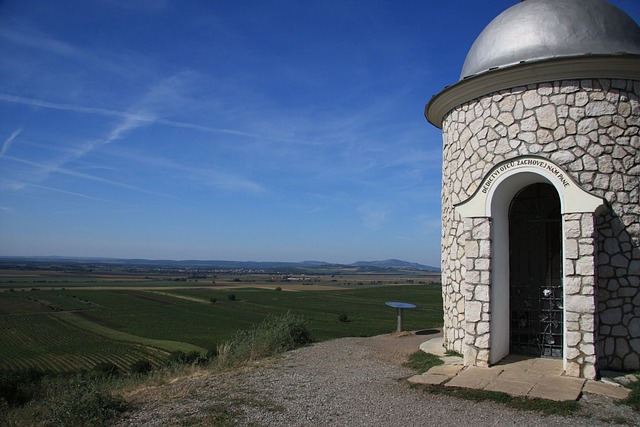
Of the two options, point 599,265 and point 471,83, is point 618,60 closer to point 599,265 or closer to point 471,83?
point 471,83

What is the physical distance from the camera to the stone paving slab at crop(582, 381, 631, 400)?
623cm

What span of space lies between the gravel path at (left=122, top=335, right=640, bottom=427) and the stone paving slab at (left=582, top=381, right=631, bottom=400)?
25 centimetres

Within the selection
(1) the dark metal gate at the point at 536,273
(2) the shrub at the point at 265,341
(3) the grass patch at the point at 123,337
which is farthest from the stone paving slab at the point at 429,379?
(3) the grass patch at the point at 123,337

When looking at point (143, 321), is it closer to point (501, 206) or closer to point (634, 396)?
point (501, 206)

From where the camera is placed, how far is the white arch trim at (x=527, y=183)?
715 centimetres

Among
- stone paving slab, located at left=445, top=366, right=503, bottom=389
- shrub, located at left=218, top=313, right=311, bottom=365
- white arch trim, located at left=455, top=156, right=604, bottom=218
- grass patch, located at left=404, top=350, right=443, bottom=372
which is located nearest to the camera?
stone paving slab, located at left=445, top=366, right=503, bottom=389

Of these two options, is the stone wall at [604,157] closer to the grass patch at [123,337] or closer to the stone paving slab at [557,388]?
the stone paving slab at [557,388]

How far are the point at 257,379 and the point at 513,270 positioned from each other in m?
5.46

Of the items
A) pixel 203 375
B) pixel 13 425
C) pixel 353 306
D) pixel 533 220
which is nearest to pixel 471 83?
pixel 533 220

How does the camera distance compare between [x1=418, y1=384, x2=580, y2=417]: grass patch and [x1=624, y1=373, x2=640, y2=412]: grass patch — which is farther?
[x1=624, y1=373, x2=640, y2=412]: grass patch

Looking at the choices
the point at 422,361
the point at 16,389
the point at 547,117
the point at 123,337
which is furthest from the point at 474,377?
the point at 123,337

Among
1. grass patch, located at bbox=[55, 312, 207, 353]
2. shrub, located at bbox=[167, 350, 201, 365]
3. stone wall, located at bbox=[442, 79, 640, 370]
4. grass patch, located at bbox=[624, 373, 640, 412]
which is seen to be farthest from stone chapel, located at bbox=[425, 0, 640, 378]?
grass patch, located at bbox=[55, 312, 207, 353]

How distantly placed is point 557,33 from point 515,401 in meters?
5.98

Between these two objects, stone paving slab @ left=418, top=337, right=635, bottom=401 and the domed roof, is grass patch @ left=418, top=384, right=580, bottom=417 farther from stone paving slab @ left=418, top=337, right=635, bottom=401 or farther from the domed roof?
the domed roof
